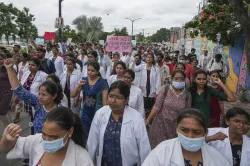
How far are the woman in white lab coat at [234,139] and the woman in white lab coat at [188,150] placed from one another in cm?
42

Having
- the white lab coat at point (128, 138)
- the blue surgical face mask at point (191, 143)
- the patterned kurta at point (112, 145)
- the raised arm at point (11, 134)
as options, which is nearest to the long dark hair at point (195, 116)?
the blue surgical face mask at point (191, 143)

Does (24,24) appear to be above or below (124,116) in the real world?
above

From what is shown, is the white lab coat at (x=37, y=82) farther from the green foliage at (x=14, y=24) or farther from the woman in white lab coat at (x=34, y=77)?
the green foliage at (x=14, y=24)

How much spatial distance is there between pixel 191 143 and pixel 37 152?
46.1 inches

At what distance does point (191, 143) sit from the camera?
86.0 inches

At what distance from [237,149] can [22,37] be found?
35.7 meters

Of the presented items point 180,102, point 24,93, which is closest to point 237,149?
point 180,102

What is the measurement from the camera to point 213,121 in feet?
14.6

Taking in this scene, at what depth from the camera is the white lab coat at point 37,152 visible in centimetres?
218

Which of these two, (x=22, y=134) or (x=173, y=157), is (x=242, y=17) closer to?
(x=173, y=157)

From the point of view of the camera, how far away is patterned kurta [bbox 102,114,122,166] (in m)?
2.86

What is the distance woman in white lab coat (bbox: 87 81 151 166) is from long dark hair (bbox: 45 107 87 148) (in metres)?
0.47

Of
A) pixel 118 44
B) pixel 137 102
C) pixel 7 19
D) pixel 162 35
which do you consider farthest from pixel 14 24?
pixel 162 35

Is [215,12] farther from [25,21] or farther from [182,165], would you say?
[25,21]
